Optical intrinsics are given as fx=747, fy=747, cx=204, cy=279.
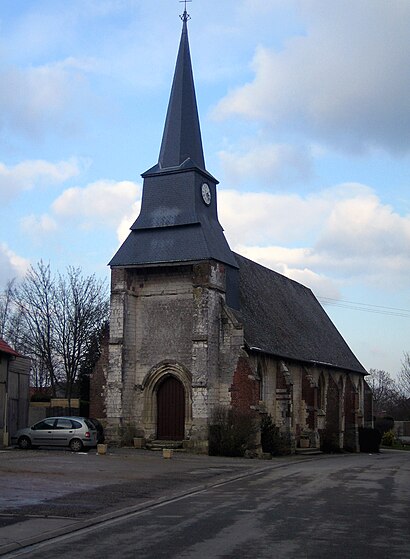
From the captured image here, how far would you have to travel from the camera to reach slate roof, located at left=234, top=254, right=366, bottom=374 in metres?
36.6

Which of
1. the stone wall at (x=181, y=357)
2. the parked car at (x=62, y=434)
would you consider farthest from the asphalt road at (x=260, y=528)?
the stone wall at (x=181, y=357)

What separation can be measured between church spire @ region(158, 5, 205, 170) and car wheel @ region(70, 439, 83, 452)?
13.2m

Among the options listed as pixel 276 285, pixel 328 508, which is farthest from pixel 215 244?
pixel 328 508

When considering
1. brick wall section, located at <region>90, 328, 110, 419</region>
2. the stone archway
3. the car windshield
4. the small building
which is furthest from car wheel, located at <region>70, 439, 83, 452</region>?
brick wall section, located at <region>90, 328, 110, 419</region>

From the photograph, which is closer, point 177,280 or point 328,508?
point 328,508

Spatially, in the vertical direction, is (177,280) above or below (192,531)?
above

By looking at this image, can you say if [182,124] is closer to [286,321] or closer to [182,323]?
[182,323]

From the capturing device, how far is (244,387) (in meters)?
31.8

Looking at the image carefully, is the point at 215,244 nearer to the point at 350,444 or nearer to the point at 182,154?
the point at 182,154

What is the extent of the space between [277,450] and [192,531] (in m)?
23.0

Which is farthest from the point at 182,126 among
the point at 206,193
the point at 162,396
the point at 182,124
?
the point at 162,396

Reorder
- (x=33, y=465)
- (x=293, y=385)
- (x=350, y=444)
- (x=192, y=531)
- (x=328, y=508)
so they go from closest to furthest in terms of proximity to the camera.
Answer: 1. (x=192, y=531)
2. (x=328, y=508)
3. (x=33, y=465)
4. (x=293, y=385)
5. (x=350, y=444)

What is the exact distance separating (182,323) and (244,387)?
3.96m

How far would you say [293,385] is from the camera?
3888 centimetres
